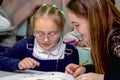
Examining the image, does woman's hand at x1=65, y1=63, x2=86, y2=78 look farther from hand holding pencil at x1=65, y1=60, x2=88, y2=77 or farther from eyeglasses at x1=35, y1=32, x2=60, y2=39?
eyeglasses at x1=35, y1=32, x2=60, y2=39

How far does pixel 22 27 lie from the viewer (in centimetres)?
192

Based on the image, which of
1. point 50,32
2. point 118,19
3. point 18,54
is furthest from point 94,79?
point 18,54

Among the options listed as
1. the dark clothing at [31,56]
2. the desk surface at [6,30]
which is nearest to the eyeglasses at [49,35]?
the dark clothing at [31,56]

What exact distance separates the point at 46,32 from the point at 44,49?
123mm

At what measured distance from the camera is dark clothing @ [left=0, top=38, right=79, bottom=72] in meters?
1.29

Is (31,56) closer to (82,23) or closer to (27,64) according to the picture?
(27,64)

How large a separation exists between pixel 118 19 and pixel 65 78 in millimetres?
289

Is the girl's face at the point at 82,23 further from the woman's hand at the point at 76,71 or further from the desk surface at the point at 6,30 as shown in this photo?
the desk surface at the point at 6,30

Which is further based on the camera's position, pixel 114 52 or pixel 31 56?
pixel 31 56

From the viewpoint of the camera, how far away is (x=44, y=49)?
133cm

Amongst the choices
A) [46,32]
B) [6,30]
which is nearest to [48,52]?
[46,32]

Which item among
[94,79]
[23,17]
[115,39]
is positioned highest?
[23,17]

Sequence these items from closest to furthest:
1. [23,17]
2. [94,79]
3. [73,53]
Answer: [94,79] → [73,53] → [23,17]

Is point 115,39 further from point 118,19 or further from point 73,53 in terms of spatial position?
point 73,53
